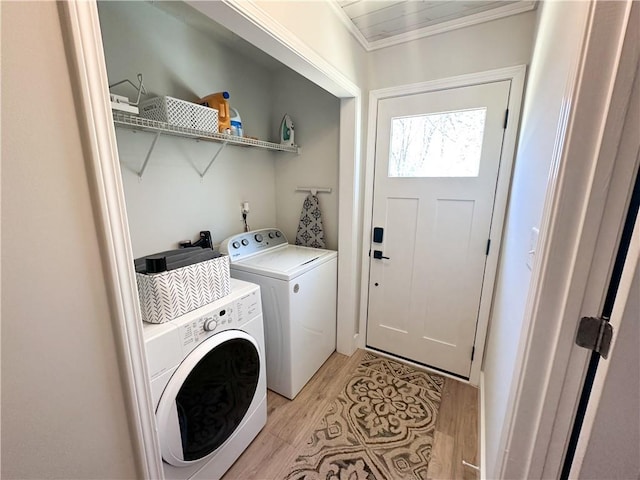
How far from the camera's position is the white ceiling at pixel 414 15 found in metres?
1.44

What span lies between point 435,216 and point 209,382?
5.47 feet

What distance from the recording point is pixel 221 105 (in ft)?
5.34

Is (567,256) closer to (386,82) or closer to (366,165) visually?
(366,165)

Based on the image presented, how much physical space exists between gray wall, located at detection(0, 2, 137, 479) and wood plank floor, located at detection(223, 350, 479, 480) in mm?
953

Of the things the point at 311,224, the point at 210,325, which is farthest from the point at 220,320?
the point at 311,224

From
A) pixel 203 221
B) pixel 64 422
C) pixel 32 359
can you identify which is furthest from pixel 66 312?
pixel 203 221

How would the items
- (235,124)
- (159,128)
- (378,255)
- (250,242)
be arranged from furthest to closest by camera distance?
(378,255)
(250,242)
(235,124)
(159,128)

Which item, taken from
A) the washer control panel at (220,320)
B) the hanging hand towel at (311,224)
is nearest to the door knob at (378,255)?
the hanging hand towel at (311,224)

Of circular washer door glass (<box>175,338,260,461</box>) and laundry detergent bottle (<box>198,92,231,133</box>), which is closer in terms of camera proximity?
circular washer door glass (<box>175,338,260,461</box>)

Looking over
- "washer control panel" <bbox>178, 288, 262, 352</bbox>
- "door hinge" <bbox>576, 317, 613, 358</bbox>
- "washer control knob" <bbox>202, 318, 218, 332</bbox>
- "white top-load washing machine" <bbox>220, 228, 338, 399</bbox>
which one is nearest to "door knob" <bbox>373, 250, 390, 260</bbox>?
"white top-load washing machine" <bbox>220, 228, 338, 399</bbox>

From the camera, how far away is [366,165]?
2021mm

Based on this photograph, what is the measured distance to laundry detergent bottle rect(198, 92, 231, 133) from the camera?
64.0 inches

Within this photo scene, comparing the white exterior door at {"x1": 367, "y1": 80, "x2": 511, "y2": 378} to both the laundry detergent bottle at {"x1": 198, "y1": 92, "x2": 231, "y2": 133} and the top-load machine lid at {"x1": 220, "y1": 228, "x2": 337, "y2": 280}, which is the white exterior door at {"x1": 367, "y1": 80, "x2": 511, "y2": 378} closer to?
the top-load machine lid at {"x1": 220, "y1": 228, "x2": 337, "y2": 280}

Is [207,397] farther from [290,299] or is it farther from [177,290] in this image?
[290,299]
